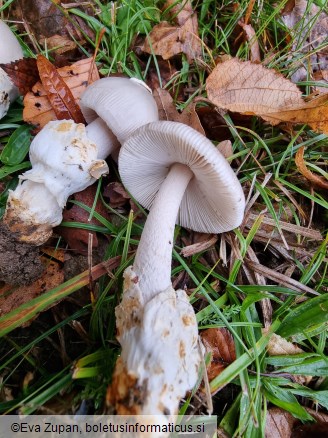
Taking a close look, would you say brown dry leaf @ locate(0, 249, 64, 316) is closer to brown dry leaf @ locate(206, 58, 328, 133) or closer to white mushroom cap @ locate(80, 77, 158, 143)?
white mushroom cap @ locate(80, 77, 158, 143)

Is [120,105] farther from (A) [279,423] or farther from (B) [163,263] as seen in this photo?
(A) [279,423]

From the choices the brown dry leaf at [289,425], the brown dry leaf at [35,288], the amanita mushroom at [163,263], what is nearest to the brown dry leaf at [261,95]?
the amanita mushroom at [163,263]

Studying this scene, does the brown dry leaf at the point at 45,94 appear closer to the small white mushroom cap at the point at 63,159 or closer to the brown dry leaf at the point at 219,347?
the small white mushroom cap at the point at 63,159

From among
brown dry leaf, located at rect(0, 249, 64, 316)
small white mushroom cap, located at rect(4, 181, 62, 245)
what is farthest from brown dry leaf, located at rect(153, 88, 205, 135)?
brown dry leaf, located at rect(0, 249, 64, 316)

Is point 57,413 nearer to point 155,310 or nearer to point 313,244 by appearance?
point 155,310

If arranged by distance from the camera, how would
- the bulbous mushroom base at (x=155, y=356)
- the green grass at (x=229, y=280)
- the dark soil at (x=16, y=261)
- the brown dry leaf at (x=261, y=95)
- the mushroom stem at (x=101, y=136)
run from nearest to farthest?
1. the bulbous mushroom base at (x=155, y=356)
2. the green grass at (x=229, y=280)
3. the dark soil at (x=16, y=261)
4. the mushroom stem at (x=101, y=136)
5. the brown dry leaf at (x=261, y=95)

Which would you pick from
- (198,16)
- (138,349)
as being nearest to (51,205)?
(138,349)

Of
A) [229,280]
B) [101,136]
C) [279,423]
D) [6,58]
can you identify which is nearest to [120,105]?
[101,136]
